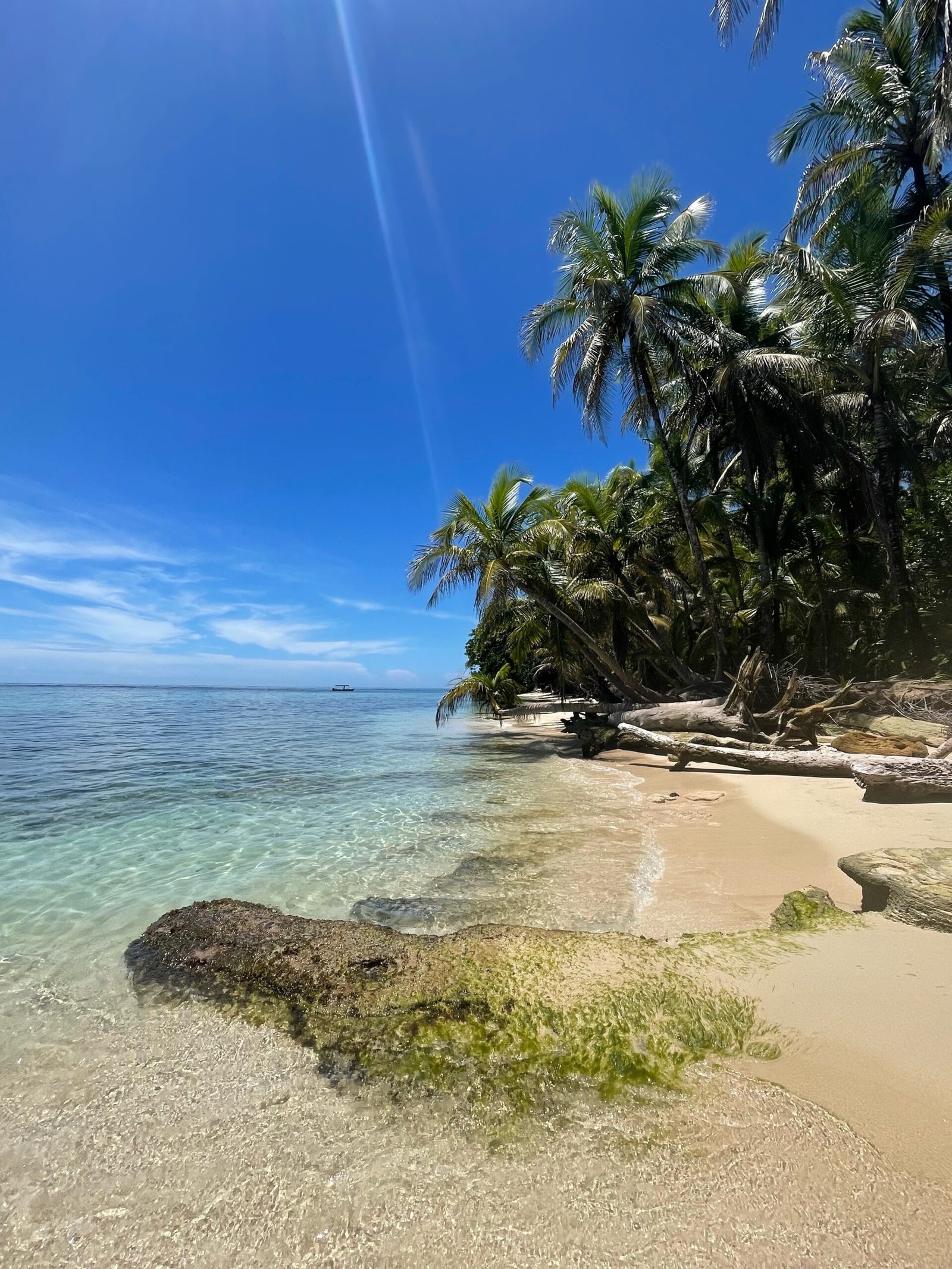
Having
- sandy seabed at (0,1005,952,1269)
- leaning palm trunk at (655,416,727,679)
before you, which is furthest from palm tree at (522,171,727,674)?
sandy seabed at (0,1005,952,1269)

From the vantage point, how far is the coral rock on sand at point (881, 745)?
7.84m

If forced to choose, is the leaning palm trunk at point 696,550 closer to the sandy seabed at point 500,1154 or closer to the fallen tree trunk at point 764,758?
the fallen tree trunk at point 764,758

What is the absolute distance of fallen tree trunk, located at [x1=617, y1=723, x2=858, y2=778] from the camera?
8227 millimetres

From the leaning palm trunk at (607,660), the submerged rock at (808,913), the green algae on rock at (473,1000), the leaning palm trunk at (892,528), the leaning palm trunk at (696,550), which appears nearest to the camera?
the green algae on rock at (473,1000)

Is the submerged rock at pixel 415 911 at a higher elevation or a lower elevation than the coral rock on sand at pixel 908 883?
lower

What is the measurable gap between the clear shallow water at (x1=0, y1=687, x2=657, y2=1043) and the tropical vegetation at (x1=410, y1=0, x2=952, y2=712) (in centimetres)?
694

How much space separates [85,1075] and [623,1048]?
8.81ft

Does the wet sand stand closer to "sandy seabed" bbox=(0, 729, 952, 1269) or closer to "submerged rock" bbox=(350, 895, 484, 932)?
"sandy seabed" bbox=(0, 729, 952, 1269)

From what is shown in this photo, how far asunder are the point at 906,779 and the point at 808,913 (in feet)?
14.2

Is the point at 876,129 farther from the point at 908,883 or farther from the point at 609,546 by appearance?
the point at 908,883

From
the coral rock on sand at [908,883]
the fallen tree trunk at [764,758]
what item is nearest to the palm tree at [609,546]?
the fallen tree trunk at [764,758]

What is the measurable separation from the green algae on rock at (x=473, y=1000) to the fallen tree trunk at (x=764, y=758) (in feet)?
19.4

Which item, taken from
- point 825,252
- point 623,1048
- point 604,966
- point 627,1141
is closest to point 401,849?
point 604,966

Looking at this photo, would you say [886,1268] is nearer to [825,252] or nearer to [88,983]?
[88,983]
